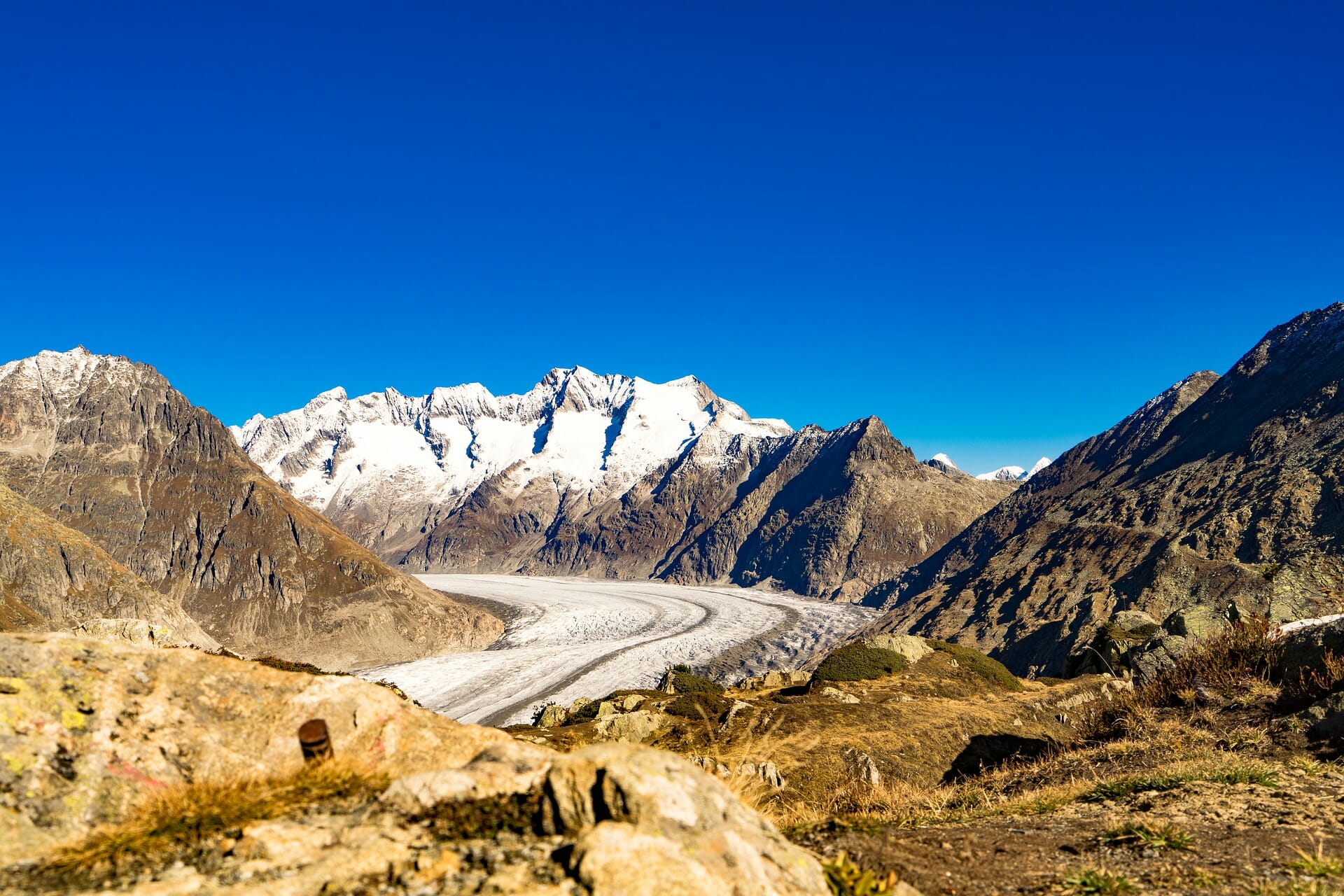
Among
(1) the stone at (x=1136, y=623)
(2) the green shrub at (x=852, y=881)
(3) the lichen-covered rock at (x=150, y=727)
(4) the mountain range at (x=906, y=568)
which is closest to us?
(3) the lichen-covered rock at (x=150, y=727)

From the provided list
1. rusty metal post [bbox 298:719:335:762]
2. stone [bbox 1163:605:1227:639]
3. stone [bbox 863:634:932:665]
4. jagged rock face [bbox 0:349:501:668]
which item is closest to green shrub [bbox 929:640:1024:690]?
stone [bbox 863:634:932:665]

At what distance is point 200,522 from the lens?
161875mm

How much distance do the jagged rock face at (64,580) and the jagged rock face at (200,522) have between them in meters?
32.5

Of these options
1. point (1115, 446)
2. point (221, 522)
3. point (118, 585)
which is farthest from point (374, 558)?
point (1115, 446)

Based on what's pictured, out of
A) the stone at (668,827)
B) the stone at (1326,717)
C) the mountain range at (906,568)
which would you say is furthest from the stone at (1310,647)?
the stone at (668,827)

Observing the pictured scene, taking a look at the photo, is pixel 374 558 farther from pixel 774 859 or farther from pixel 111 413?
pixel 774 859

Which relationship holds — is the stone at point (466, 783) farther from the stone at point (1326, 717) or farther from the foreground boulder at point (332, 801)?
the stone at point (1326, 717)

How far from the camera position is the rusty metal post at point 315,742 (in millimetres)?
5863

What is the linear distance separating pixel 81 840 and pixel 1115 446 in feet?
656

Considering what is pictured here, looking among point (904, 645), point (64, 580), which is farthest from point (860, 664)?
point (64, 580)

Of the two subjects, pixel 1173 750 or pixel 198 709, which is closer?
pixel 198 709

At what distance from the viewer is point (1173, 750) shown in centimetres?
1102

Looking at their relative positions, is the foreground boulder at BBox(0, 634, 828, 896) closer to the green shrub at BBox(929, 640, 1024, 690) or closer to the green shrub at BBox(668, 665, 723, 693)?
the green shrub at BBox(929, 640, 1024, 690)

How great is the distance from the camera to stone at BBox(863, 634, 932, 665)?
120ft
